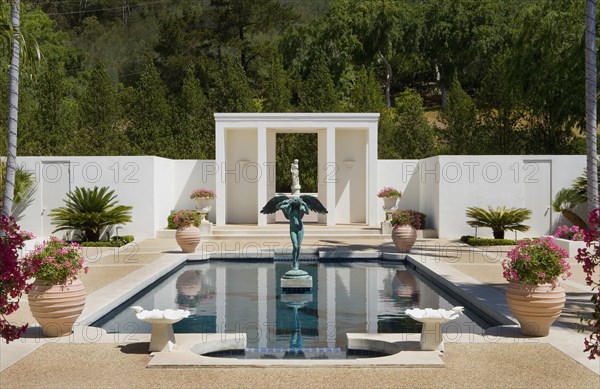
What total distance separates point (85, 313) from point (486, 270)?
8137 mm

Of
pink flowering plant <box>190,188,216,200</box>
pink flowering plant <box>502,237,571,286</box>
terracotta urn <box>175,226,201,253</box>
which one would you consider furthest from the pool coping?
pink flowering plant <box>190,188,216,200</box>

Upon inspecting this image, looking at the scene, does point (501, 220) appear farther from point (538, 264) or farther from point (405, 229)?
point (538, 264)

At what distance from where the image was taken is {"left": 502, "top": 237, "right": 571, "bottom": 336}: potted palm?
8.06 meters

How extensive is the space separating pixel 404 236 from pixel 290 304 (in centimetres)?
618

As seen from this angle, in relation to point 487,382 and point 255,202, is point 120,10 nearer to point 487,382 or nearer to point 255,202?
point 255,202

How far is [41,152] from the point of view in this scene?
28625 millimetres

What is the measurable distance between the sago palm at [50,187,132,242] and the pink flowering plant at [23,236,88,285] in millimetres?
11257

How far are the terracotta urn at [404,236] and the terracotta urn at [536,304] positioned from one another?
8.73 meters

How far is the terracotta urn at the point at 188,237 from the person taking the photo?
1697cm

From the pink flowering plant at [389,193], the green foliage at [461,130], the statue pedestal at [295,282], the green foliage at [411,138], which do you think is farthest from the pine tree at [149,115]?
the statue pedestal at [295,282]

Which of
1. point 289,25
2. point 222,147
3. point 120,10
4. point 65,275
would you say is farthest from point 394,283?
point 120,10

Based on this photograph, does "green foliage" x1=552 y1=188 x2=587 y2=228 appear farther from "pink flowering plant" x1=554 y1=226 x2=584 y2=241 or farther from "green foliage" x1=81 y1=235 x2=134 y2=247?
"green foliage" x1=81 y1=235 x2=134 y2=247

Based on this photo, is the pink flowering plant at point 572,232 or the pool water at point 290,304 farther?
the pool water at point 290,304

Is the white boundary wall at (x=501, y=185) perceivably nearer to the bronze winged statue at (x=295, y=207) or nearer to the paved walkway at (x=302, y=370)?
the bronze winged statue at (x=295, y=207)
